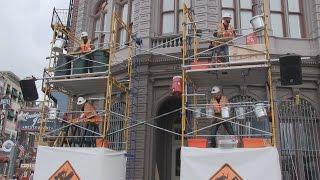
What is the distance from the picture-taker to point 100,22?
2044 centimetres

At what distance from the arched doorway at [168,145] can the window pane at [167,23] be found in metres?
2.90

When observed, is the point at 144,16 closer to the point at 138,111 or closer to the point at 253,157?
the point at 138,111

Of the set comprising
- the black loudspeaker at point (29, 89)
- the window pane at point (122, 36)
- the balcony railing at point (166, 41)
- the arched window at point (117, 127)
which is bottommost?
the arched window at point (117, 127)

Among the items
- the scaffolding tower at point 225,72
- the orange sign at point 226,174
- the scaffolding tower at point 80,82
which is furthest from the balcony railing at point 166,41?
the orange sign at point 226,174

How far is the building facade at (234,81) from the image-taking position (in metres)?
15.6

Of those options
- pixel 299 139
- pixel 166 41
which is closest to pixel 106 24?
pixel 166 41

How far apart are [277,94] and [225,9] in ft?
13.4

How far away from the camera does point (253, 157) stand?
1110cm

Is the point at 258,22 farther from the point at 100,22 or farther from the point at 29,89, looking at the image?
the point at 100,22

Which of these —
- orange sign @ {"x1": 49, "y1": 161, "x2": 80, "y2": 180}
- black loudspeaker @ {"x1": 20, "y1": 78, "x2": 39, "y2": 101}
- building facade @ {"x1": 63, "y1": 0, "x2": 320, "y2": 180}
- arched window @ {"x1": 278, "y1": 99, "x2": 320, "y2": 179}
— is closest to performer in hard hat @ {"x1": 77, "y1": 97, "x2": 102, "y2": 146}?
orange sign @ {"x1": 49, "y1": 161, "x2": 80, "y2": 180}

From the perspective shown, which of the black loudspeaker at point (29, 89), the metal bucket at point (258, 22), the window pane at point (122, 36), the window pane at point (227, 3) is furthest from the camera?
the window pane at point (122, 36)

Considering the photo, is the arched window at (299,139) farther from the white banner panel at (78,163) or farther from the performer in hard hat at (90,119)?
the performer in hard hat at (90,119)

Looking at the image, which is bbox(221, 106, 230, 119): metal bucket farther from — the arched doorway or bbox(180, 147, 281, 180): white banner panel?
the arched doorway

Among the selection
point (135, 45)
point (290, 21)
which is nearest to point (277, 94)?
point (290, 21)
